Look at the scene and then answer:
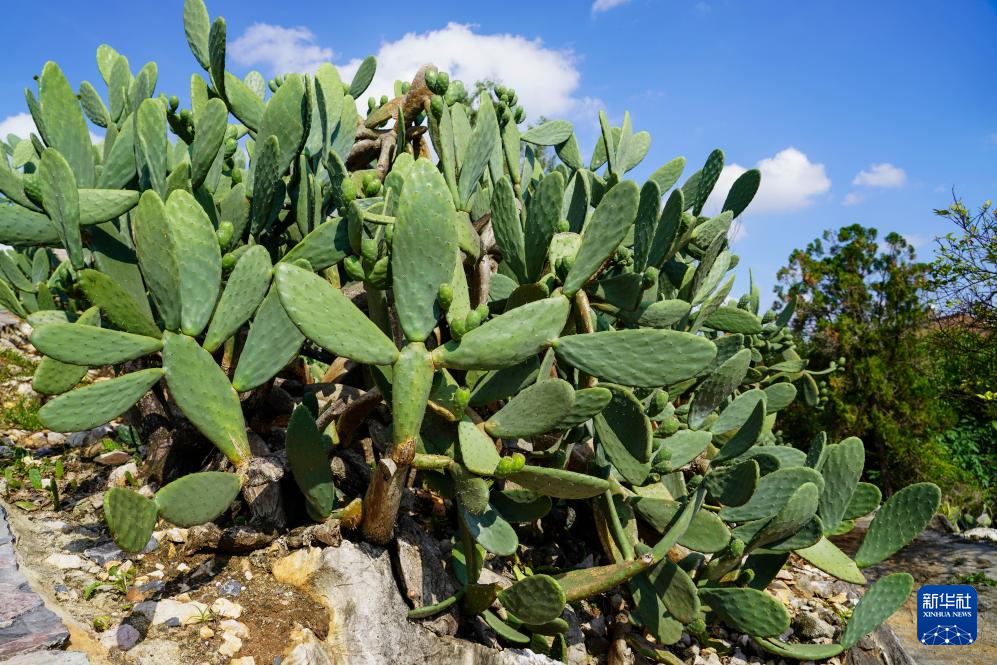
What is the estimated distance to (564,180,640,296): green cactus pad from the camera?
6.03ft

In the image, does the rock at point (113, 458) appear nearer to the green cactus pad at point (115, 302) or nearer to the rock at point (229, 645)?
the green cactus pad at point (115, 302)

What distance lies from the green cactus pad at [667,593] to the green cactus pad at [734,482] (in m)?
0.28

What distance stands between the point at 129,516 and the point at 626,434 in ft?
4.37

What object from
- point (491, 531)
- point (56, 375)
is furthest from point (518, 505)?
point (56, 375)

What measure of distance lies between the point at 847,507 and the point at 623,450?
117 cm

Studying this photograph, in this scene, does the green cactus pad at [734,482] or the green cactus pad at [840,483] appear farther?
the green cactus pad at [840,483]

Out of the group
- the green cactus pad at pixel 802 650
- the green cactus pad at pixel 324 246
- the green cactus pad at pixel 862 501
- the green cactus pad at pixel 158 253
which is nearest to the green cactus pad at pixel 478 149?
the green cactus pad at pixel 324 246

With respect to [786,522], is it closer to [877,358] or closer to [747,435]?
[747,435]

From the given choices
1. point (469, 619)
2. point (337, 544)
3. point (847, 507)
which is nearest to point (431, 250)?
point (337, 544)

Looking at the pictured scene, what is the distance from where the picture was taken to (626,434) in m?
2.00

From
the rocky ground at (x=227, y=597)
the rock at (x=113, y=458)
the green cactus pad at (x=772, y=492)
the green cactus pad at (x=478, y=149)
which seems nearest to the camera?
the rocky ground at (x=227, y=597)

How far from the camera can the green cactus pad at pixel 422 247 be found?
5.18 feet

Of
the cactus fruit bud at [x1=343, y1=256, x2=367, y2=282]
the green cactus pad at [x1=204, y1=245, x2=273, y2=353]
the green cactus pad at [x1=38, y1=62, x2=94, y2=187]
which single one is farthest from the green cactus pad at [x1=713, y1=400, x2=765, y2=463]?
the green cactus pad at [x1=38, y1=62, x2=94, y2=187]

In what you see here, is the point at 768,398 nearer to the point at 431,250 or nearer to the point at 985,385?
the point at 431,250
